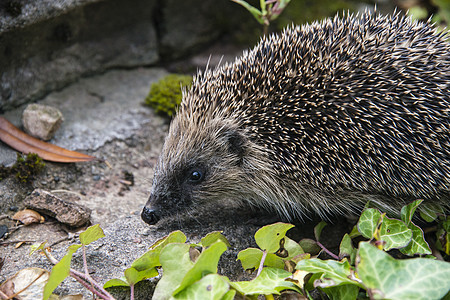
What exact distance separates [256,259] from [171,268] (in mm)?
618

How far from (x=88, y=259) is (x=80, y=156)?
4.27ft

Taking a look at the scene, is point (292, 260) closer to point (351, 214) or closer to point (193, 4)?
point (351, 214)

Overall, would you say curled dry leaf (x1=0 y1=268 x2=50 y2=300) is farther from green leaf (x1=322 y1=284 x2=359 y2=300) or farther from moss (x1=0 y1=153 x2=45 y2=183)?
green leaf (x1=322 y1=284 x2=359 y2=300)

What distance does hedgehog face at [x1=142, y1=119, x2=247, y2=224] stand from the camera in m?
3.56

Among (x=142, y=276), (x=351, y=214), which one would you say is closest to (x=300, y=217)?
(x=351, y=214)

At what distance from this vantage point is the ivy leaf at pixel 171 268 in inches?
101

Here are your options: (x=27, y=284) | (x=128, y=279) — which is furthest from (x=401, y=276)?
(x=27, y=284)

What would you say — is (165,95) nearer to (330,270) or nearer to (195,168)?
(195,168)

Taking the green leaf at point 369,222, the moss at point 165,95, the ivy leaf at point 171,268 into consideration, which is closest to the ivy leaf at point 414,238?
the green leaf at point 369,222

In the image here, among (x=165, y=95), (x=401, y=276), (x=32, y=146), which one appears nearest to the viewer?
(x=401, y=276)

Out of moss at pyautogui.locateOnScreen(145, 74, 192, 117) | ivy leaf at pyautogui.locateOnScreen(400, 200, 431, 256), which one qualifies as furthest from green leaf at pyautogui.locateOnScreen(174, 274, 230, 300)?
moss at pyautogui.locateOnScreen(145, 74, 192, 117)

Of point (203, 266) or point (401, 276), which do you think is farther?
point (203, 266)

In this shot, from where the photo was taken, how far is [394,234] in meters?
2.99

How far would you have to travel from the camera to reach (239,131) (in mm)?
3539
